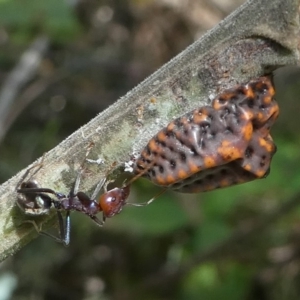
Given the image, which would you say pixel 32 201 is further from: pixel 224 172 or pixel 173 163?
pixel 224 172

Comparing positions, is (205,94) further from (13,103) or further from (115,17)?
(115,17)

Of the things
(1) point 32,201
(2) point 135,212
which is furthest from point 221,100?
(2) point 135,212

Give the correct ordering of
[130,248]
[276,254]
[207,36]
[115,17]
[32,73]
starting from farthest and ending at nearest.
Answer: [115,17] → [32,73] → [130,248] → [276,254] → [207,36]

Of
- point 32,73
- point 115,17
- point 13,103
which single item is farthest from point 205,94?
point 115,17

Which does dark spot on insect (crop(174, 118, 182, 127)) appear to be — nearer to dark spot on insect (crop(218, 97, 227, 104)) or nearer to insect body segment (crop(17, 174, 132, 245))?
dark spot on insect (crop(218, 97, 227, 104))

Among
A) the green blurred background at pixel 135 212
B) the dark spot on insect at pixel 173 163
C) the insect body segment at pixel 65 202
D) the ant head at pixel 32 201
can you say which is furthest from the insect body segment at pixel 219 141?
the green blurred background at pixel 135 212

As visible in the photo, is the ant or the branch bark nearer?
the branch bark

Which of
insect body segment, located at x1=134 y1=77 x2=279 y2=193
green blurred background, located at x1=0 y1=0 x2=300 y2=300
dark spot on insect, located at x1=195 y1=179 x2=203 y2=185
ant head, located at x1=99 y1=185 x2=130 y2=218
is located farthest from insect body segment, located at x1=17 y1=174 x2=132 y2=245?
green blurred background, located at x1=0 y1=0 x2=300 y2=300
